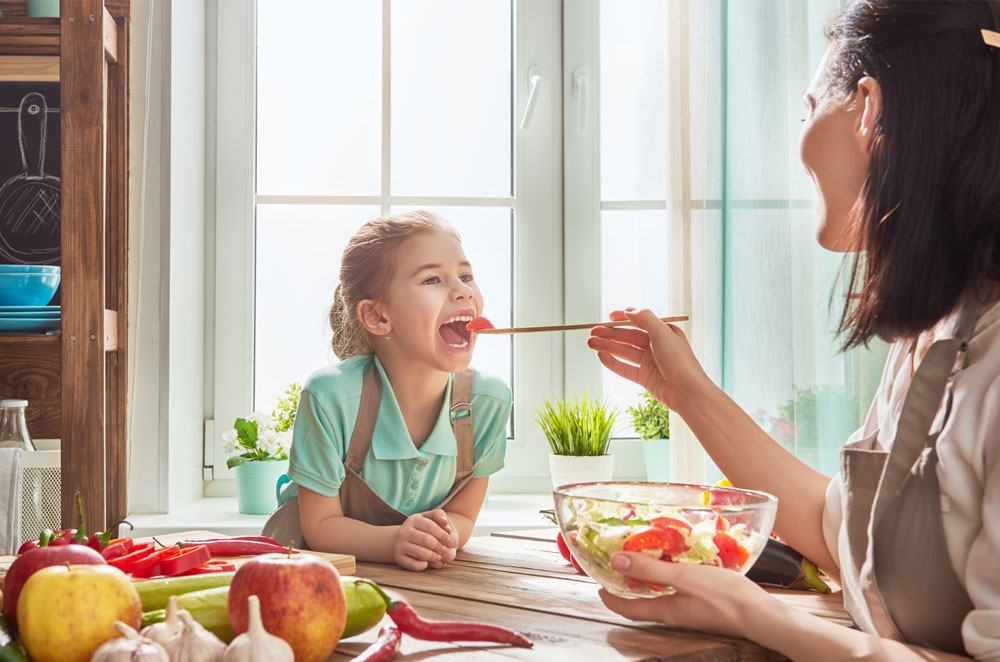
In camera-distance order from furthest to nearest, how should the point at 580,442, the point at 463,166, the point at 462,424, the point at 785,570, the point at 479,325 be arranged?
1. the point at 463,166
2. the point at 580,442
3. the point at 462,424
4. the point at 479,325
5. the point at 785,570

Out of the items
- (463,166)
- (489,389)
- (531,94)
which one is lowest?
(489,389)

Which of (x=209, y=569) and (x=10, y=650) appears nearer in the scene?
(x=10, y=650)

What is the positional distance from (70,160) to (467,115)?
0.97 metres

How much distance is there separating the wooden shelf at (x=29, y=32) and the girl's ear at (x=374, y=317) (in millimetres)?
921

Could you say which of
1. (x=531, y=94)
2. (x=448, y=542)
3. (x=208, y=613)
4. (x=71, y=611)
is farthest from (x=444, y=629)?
(x=531, y=94)

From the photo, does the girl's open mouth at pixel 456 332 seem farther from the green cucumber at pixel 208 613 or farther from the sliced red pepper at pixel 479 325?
the green cucumber at pixel 208 613

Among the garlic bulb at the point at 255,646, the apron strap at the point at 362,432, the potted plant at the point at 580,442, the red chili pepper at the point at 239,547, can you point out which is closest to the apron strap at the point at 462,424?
the apron strap at the point at 362,432

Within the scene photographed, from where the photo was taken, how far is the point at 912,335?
39.0 inches

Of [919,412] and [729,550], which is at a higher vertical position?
[919,412]

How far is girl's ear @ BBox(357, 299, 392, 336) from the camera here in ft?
5.29

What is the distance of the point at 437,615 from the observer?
972 mm

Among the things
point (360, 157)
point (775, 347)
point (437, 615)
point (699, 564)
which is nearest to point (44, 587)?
point (437, 615)

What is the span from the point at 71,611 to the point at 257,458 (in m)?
1.50

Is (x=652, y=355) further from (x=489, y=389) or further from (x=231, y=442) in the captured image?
(x=231, y=442)
